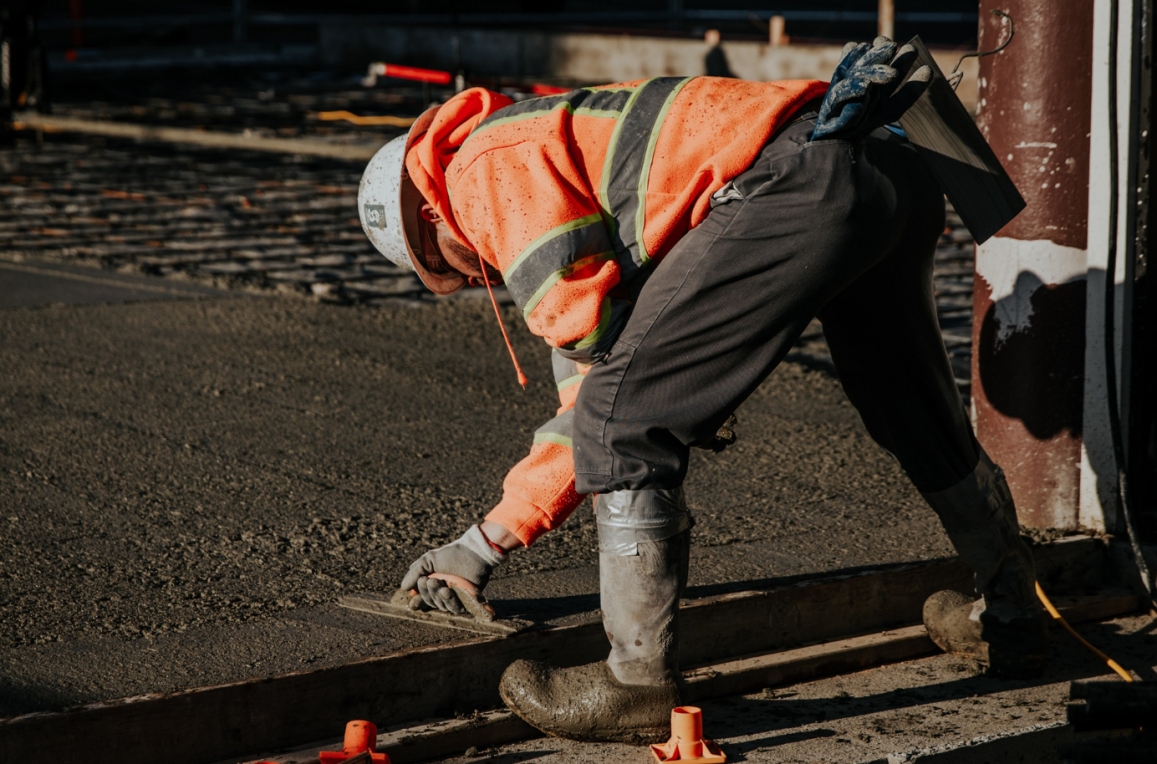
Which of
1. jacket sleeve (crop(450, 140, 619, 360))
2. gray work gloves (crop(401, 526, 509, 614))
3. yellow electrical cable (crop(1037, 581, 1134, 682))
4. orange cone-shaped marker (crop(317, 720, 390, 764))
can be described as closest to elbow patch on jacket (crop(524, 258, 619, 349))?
jacket sleeve (crop(450, 140, 619, 360))

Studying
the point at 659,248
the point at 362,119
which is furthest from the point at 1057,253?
the point at 362,119

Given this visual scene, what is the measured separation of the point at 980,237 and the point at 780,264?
53cm

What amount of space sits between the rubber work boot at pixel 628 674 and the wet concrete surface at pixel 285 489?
15.2 inches

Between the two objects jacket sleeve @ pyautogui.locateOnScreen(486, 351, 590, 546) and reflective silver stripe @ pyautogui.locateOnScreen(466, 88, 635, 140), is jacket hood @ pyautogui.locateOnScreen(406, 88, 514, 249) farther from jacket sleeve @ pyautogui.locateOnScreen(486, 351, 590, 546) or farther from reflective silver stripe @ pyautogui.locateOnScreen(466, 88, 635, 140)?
jacket sleeve @ pyautogui.locateOnScreen(486, 351, 590, 546)

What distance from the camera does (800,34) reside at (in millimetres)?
22688

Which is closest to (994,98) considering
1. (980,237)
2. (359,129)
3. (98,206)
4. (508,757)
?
(980,237)

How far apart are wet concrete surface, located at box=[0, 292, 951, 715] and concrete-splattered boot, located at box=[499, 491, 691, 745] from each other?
1.26 ft

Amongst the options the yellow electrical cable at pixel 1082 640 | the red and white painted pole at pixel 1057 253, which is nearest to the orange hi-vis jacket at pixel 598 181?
the red and white painted pole at pixel 1057 253

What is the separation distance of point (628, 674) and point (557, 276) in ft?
2.64

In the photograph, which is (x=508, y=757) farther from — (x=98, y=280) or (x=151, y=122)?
(x=151, y=122)

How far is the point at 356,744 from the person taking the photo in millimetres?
2717

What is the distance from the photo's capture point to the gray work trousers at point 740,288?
2.66 metres

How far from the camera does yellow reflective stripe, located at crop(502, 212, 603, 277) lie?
2.68 metres

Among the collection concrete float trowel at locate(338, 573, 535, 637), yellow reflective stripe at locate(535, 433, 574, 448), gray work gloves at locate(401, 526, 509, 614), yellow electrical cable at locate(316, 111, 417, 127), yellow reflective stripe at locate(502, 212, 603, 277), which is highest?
yellow electrical cable at locate(316, 111, 417, 127)
